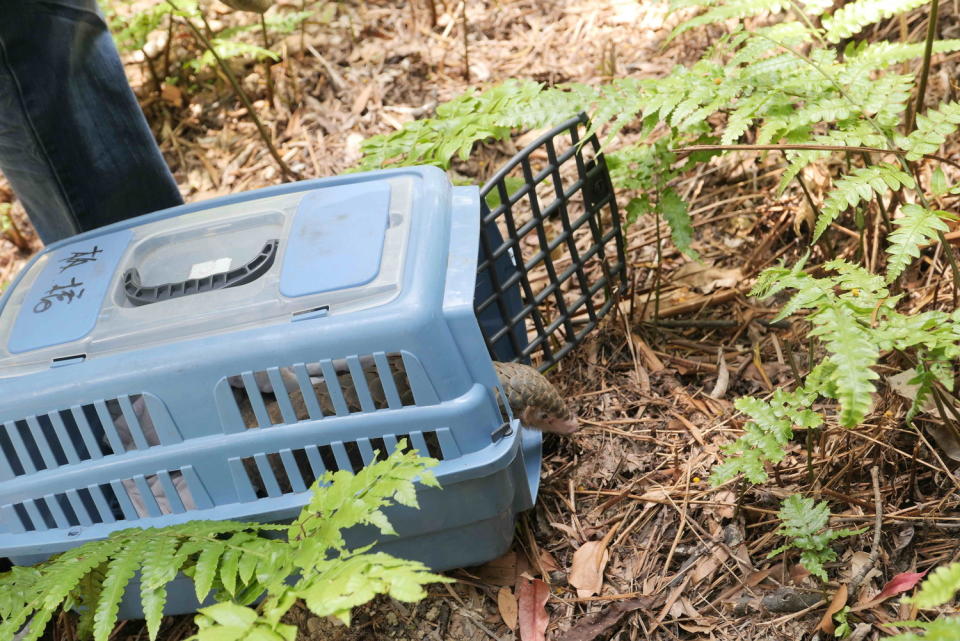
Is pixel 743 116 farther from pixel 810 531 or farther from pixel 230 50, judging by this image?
pixel 230 50

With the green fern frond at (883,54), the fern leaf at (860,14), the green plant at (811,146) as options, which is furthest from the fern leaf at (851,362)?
the fern leaf at (860,14)

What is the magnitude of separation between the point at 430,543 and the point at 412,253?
1.88 ft

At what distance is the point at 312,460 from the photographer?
5.03ft

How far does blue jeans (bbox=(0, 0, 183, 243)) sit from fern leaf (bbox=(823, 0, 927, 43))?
1.78 m

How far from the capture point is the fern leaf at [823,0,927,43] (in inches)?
69.0

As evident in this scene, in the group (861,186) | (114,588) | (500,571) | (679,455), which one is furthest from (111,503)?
(861,186)

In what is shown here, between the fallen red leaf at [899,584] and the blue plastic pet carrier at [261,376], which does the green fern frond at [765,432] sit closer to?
the fallen red leaf at [899,584]

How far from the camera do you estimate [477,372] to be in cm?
152

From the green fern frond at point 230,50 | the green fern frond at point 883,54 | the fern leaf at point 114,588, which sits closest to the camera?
the fern leaf at point 114,588

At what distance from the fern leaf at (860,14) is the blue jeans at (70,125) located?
1.78 meters

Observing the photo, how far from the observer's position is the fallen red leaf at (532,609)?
165 cm

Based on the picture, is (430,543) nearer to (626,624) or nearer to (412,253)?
(626,624)

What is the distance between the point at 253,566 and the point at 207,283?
570 millimetres

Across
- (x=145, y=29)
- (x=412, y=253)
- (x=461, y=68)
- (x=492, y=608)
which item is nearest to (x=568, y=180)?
(x=461, y=68)
